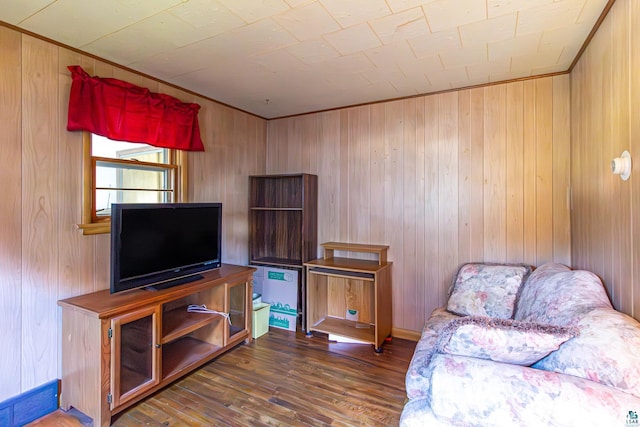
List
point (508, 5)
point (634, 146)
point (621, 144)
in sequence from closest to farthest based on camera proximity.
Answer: point (634, 146), point (621, 144), point (508, 5)

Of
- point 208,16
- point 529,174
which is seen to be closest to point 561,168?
point 529,174

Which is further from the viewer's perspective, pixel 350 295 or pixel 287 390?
pixel 350 295

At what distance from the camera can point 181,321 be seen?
2.49m

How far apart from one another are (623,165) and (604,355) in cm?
88

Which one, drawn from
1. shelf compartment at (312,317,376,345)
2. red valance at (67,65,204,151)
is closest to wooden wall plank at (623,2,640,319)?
shelf compartment at (312,317,376,345)

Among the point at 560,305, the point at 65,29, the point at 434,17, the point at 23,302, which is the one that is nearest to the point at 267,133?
the point at 65,29

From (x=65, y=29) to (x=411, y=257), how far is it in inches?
121

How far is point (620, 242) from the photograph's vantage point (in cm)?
157

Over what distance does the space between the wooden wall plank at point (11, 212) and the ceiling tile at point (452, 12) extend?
2370 mm

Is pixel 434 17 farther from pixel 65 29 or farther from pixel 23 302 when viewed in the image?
pixel 23 302

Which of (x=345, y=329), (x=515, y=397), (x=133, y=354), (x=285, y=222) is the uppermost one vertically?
(x=285, y=222)

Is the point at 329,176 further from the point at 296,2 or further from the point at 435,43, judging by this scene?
the point at 296,2

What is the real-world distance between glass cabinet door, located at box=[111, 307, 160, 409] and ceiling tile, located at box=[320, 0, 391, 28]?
2121mm

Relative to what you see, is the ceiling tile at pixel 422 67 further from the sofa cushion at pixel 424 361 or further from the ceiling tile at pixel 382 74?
the sofa cushion at pixel 424 361
